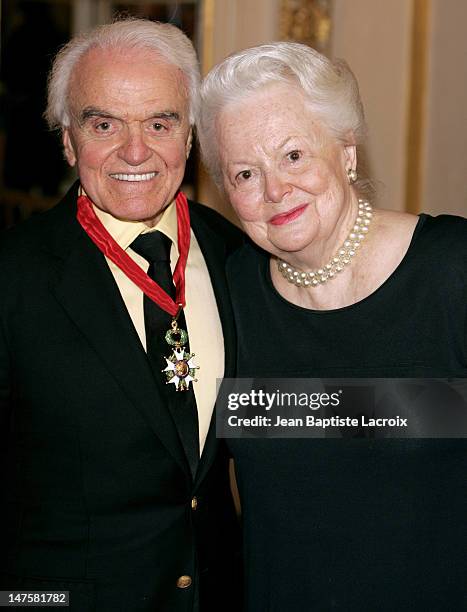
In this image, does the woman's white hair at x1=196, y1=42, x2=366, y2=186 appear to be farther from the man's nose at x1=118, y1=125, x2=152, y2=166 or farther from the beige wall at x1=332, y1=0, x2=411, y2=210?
the beige wall at x1=332, y1=0, x2=411, y2=210

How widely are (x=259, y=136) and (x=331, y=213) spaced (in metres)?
→ 0.26

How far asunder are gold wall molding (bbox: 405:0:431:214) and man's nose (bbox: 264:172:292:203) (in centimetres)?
295

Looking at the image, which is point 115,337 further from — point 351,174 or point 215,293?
point 351,174

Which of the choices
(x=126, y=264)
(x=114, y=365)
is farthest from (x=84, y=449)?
(x=126, y=264)

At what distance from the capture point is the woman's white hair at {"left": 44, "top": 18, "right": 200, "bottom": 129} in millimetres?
2240

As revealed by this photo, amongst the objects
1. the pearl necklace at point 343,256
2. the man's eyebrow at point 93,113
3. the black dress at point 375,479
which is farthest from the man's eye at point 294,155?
the man's eyebrow at point 93,113

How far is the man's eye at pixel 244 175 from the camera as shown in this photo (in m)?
2.16

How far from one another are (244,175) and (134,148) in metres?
0.28

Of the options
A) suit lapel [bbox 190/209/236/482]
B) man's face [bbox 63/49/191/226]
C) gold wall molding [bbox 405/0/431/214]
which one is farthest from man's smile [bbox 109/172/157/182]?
gold wall molding [bbox 405/0/431/214]

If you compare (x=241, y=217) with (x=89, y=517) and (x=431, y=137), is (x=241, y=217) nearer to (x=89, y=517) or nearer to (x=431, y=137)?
(x=89, y=517)

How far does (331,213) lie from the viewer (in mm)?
2156

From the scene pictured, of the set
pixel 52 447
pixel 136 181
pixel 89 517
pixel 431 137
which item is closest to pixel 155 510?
pixel 89 517

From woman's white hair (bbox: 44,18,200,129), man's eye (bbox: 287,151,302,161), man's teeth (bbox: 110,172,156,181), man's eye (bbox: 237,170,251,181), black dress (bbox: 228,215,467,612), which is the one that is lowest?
black dress (bbox: 228,215,467,612)

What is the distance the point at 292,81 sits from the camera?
6.95ft
